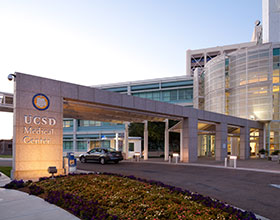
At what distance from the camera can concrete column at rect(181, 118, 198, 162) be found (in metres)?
25.3

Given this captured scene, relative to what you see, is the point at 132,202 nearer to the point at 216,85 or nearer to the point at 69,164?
the point at 69,164

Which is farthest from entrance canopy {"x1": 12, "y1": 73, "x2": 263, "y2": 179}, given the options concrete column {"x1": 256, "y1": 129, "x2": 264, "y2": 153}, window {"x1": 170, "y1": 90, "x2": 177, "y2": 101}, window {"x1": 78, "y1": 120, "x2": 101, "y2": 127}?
window {"x1": 78, "y1": 120, "x2": 101, "y2": 127}

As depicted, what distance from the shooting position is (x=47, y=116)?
1371 centimetres

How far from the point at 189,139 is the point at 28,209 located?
20.0 metres

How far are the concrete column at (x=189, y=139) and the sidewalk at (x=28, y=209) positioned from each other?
740 inches

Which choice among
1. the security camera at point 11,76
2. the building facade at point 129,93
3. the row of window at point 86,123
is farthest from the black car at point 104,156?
the row of window at point 86,123

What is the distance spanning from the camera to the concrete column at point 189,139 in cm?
2531

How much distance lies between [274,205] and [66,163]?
10.5 metres

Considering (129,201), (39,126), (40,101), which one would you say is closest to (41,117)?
(39,126)

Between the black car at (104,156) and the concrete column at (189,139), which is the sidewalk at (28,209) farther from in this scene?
the concrete column at (189,139)

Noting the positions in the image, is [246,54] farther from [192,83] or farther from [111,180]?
[111,180]

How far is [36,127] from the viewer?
43.1ft

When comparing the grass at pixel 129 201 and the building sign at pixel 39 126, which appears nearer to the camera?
the grass at pixel 129 201

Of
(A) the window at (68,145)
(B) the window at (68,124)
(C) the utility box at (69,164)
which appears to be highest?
(B) the window at (68,124)
